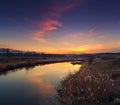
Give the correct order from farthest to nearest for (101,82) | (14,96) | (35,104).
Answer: (14,96), (35,104), (101,82)

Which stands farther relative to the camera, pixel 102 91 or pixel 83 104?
pixel 102 91

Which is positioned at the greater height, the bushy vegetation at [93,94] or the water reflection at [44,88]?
the bushy vegetation at [93,94]

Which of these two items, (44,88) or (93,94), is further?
(44,88)

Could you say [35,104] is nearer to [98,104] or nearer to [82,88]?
[82,88]

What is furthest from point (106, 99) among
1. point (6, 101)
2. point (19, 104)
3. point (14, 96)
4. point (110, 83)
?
point (14, 96)

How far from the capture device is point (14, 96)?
21.2 m

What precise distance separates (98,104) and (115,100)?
123 centimetres

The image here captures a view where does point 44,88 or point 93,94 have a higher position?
point 93,94

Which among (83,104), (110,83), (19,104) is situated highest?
(110,83)

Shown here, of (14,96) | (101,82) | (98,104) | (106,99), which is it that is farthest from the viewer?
(14,96)

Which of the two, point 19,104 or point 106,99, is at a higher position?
point 106,99

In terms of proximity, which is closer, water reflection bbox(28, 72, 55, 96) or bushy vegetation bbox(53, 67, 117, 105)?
bushy vegetation bbox(53, 67, 117, 105)

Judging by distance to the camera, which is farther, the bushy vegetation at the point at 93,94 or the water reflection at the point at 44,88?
the water reflection at the point at 44,88

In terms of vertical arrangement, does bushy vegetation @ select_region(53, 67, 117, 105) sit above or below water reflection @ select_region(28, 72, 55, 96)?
above
